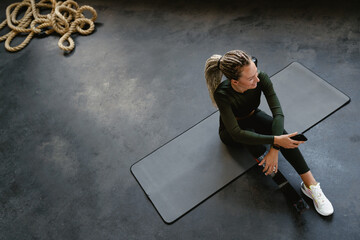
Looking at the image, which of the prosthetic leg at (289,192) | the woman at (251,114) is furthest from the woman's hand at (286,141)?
the prosthetic leg at (289,192)

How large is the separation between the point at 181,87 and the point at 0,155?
167cm

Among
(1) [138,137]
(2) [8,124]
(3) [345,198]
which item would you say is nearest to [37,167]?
(2) [8,124]

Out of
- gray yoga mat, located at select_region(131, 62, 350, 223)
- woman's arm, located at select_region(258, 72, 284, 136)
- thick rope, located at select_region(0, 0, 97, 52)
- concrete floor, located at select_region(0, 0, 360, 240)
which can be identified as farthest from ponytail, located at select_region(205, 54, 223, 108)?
thick rope, located at select_region(0, 0, 97, 52)

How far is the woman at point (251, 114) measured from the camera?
1.86 meters

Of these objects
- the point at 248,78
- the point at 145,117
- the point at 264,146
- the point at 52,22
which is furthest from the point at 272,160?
the point at 52,22

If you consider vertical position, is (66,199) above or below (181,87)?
below

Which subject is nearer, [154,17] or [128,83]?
[128,83]

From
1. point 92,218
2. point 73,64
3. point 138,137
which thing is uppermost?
point 73,64

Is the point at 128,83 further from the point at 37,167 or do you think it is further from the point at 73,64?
the point at 37,167

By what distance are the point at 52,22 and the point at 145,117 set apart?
165cm

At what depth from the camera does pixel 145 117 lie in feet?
9.45

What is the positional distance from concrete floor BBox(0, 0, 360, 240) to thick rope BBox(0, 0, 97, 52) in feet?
0.34

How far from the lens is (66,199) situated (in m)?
2.50

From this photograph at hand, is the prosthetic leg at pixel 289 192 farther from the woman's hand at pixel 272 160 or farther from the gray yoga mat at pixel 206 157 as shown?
the gray yoga mat at pixel 206 157
